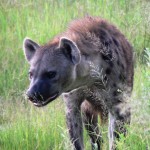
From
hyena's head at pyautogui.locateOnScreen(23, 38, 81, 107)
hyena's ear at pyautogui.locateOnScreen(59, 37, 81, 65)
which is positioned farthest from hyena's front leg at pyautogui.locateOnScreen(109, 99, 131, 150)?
hyena's ear at pyautogui.locateOnScreen(59, 37, 81, 65)

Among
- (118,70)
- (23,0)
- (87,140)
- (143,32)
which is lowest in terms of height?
(87,140)

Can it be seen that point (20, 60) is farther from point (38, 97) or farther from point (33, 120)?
point (38, 97)

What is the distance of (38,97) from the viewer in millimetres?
4887

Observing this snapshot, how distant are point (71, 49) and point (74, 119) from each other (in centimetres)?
63

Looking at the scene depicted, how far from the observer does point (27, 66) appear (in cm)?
736

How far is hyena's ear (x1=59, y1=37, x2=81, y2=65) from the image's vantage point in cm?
511

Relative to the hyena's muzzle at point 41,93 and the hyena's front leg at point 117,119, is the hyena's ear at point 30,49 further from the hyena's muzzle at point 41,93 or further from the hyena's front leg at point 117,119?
the hyena's front leg at point 117,119

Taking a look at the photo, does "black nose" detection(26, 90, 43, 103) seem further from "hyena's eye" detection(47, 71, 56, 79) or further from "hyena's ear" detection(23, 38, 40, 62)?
"hyena's ear" detection(23, 38, 40, 62)

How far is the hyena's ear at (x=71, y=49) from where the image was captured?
5.11 m

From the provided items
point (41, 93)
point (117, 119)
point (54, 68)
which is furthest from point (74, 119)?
point (41, 93)

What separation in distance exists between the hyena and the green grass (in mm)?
152

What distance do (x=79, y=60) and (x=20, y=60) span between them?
7.99 ft

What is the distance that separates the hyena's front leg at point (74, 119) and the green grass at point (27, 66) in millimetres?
88

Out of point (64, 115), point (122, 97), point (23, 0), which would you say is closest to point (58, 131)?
point (64, 115)
